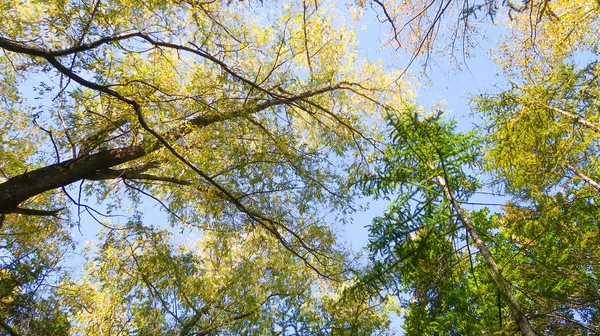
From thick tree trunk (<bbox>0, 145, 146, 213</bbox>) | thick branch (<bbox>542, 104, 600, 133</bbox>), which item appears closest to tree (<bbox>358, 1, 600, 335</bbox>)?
thick branch (<bbox>542, 104, 600, 133</bbox>)

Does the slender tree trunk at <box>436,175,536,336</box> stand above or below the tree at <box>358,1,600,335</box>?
below

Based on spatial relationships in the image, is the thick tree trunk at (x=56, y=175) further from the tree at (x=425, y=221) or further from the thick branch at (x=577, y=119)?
the thick branch at (x=577, y=119)

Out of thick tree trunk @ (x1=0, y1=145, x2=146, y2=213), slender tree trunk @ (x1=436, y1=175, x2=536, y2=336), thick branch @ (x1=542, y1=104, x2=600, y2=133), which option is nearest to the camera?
slender tree trunk @ (x1=436, y1=175, x2=536, y2=336)

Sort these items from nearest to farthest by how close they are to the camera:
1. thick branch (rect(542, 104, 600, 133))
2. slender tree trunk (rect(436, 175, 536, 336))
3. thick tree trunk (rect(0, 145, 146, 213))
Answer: slender tree trunk (rect(436, 175, 536, 336))
thick branch (rect(542, 104, 600, 133))
thick tree trunk (rect(0, 145, 146, 213))

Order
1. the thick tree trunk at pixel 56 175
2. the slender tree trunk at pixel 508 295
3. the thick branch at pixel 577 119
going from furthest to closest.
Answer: the thick tree trunk at pixel 56 175, the thick branch at pixel 577 119, the slender tree trunk at pixel 508 295

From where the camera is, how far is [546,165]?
518cm

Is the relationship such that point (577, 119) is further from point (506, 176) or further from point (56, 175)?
point (56, 175)

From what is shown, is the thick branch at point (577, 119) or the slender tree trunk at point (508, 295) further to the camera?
the thick branch at point (577, 119)

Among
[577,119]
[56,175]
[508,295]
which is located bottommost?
[508,295]

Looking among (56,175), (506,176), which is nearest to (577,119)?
(506,176)

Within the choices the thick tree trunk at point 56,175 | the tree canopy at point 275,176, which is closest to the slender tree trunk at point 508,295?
the tree canopy at point 275,176

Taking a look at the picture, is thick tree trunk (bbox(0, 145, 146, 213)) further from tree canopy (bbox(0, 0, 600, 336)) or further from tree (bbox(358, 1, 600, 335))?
tree (bbox(358, 1, 600, 335))

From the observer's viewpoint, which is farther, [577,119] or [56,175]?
[56,175]

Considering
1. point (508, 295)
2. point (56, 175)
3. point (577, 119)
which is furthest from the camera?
point (56, 175)
